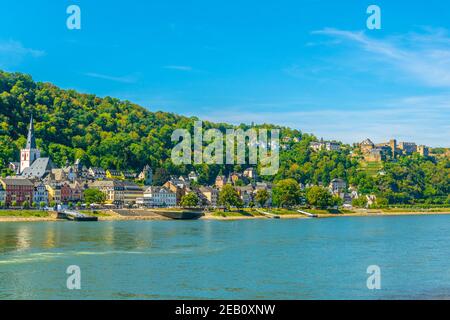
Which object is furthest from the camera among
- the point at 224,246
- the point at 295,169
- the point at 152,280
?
the point at 295,169

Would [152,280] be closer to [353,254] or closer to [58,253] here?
[58,253]

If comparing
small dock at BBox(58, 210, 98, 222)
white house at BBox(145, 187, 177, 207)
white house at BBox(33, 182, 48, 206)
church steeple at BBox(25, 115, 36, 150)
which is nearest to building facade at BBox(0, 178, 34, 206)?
white house at BBox(33, 182, 48, 206)

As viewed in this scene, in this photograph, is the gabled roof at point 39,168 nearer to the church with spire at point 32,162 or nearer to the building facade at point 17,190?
the church with spire at point 32,162

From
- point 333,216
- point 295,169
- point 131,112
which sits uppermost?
point 131,112

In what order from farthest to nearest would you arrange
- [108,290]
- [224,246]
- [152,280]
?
[224,246] → [152,280] → [108,290]

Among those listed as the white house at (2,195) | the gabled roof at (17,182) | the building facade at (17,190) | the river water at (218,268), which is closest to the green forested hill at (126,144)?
the gabled roof at (17,182)

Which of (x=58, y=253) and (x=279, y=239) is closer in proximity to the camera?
(x=58, y=253)
